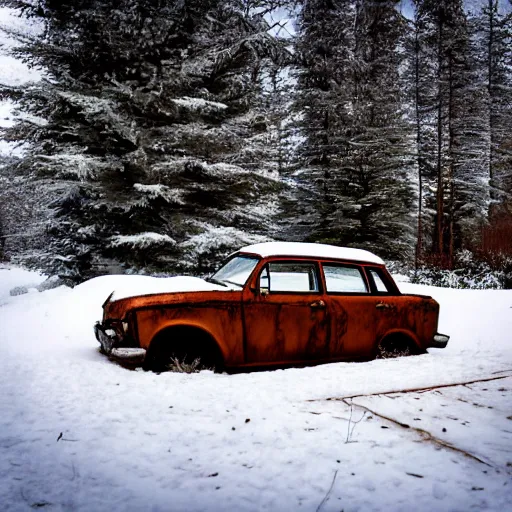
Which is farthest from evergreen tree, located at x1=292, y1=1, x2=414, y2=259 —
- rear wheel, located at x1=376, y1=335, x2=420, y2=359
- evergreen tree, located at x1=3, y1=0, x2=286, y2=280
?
rear wheel, located at x1=376, y1=335, x2=420, y2=359

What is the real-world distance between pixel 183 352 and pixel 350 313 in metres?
2.13

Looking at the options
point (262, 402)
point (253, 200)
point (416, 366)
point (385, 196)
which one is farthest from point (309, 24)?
point (262, 402)

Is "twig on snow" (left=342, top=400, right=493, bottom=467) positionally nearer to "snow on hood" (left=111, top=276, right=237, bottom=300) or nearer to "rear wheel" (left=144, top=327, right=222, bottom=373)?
"rear wheel" (left=144, top=327, right=222, bottom=373)

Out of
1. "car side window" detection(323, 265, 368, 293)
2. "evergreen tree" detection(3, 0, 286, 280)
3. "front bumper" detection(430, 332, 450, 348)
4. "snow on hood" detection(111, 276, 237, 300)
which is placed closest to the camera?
"snow on hood" detection(111, 276, 237, 300)

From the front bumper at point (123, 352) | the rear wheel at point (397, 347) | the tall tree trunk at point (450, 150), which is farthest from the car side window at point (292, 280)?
the tall tree trunk at point (450, 150)

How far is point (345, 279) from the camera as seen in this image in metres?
5.36

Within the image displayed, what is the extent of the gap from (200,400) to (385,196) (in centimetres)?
1539

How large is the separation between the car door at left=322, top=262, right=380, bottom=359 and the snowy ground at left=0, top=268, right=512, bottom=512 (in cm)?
28

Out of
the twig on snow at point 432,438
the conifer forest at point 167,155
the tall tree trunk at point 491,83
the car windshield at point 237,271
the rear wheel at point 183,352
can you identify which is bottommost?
the twig on snow at point 432,438

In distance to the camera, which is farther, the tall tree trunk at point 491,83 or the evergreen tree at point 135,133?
→ the tall tree trunk at point 491,83

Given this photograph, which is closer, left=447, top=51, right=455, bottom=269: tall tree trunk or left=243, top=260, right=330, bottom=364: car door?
left=243, top=260, right=330, bottom=364: car door

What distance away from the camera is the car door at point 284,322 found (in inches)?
173

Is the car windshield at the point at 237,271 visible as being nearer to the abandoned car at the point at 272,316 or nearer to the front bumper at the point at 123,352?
the abandoned car at the point at 272,316

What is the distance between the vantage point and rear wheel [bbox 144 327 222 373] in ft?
13.4
